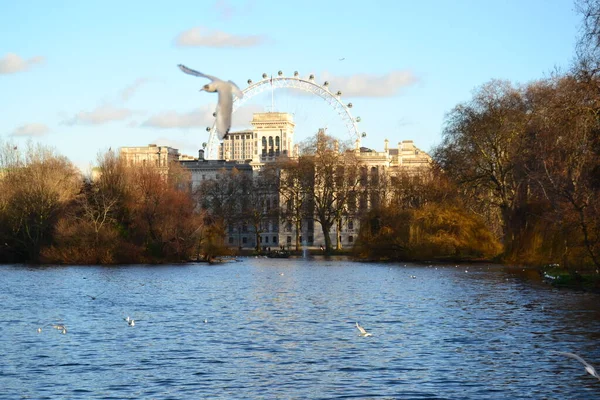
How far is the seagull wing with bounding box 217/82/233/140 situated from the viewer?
1648cm

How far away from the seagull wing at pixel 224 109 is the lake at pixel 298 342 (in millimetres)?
6153

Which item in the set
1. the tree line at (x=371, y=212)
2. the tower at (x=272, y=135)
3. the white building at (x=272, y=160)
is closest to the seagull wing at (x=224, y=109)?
the tree line at (x=371, y=212)

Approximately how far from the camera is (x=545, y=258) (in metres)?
57.1

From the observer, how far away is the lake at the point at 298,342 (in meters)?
20.8

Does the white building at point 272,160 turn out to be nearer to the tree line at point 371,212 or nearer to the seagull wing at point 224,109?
the tree line at point 371,212

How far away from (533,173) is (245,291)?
640 inches

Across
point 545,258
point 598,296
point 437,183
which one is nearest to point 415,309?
point 598,296

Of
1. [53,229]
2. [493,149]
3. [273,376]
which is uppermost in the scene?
[493,149]

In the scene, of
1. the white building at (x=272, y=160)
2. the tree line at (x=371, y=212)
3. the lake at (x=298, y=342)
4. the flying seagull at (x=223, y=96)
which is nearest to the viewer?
the flying seagull at (x=223, y=96)

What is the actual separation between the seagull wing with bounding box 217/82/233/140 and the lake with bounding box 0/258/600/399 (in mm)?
6153

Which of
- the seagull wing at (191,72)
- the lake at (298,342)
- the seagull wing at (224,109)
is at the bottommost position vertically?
the lake at (298,342)

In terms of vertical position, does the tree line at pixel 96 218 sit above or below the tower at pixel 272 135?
below

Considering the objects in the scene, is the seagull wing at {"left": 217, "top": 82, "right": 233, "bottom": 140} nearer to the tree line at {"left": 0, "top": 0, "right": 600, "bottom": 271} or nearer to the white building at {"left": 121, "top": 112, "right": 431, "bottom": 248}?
the tree line at {"left": 0, "top": 0, "right": 600, "bottom": 271}

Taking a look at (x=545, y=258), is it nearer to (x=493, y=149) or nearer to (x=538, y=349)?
(x=493, y=149)
